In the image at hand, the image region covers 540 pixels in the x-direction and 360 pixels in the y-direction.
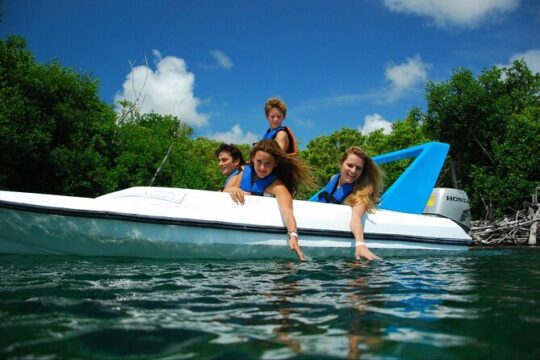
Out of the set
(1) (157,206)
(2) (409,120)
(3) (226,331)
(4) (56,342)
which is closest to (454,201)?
(1) (157,206)

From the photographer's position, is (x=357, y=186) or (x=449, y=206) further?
(x=449, y=206)

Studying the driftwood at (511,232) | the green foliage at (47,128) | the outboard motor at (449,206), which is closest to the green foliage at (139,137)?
the green foliage at (47,128)

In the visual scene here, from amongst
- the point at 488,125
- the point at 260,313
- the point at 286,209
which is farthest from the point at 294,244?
the point at 488,125

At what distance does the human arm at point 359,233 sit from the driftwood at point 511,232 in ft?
32.0

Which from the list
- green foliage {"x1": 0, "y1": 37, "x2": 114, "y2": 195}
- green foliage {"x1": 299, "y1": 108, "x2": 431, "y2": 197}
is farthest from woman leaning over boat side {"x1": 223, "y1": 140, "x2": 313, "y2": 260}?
green foliage {"x1": 299, "y1": 108, "x2": 431, "y2": 197}

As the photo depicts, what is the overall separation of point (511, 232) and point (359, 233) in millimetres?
10665

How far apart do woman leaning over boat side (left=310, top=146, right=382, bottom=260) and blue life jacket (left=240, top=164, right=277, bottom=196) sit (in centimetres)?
86

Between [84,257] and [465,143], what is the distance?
20275 mm

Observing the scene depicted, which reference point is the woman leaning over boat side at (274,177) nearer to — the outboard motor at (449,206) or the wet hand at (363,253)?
the wet hand at (363,253)

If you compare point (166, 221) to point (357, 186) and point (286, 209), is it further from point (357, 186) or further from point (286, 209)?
point (357, 186)

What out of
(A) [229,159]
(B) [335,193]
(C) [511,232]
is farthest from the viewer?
(C) [511,232]

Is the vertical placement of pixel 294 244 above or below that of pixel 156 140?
below

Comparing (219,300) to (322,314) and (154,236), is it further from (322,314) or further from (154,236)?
(154,236)

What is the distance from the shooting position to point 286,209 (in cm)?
423
